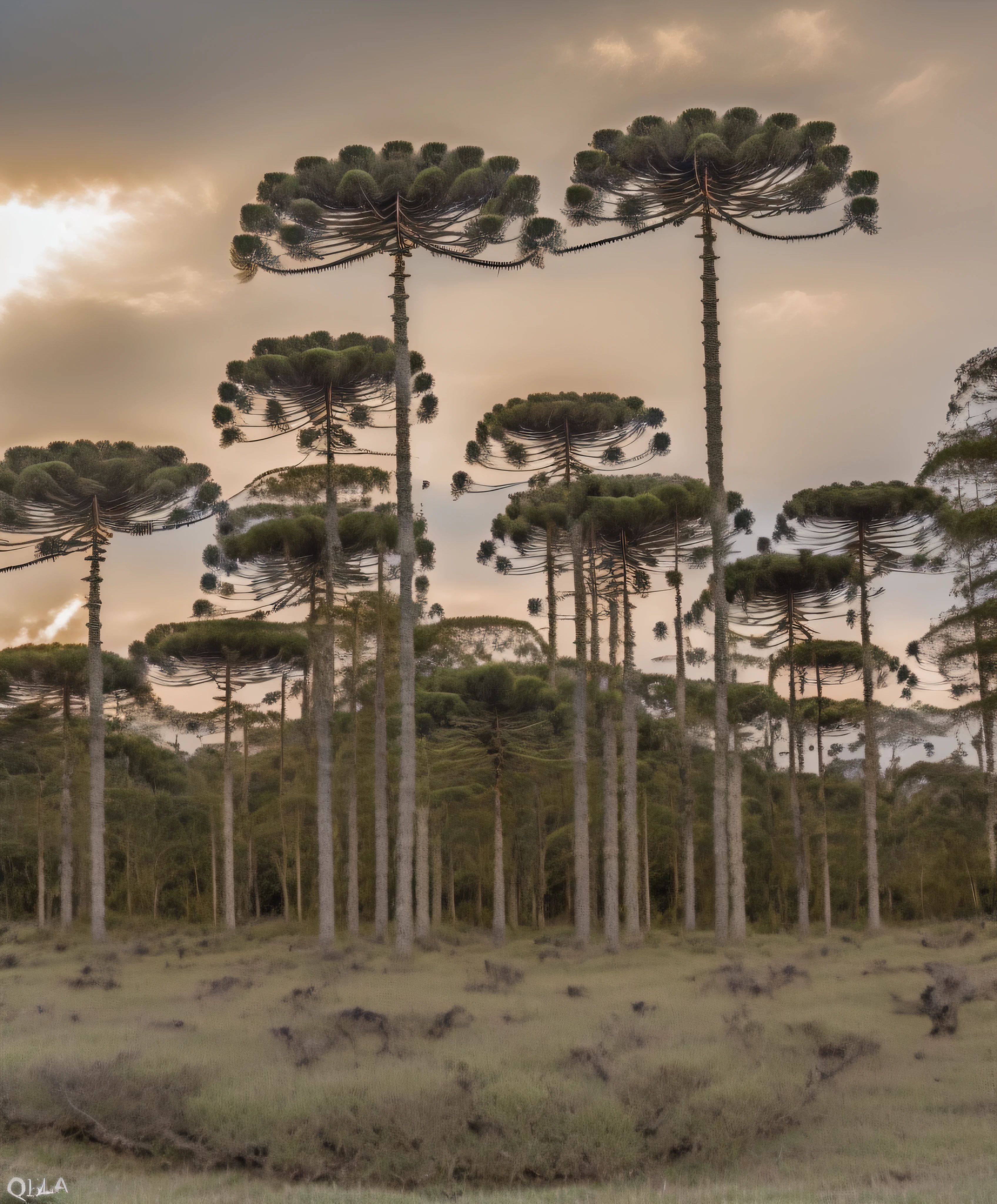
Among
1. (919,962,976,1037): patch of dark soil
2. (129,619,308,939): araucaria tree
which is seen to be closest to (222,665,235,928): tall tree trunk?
(129,619,308,939): araucaria tree

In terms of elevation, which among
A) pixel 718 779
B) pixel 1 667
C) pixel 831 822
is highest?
pixel 1 667

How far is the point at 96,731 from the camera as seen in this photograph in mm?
A: 33312

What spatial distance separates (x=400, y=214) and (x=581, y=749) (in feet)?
47.5

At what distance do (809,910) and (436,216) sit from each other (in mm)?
36778

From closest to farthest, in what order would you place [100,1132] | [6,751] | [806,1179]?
[806,1179]
[100,1132]
[6,751]

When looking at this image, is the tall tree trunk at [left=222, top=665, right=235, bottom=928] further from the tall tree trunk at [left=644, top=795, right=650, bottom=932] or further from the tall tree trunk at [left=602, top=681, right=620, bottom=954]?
the tall tree trunk at [left=644, top=795, right=650, bottom=932]

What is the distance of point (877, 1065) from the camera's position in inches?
555

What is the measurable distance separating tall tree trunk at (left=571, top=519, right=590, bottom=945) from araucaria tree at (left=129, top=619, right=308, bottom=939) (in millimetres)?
12008

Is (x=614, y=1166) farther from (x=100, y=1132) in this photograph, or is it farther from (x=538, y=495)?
(x=538, y=495)

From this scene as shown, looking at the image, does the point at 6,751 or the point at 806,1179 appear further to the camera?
the point at 6,751

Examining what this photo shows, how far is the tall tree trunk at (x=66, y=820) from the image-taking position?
3816cm

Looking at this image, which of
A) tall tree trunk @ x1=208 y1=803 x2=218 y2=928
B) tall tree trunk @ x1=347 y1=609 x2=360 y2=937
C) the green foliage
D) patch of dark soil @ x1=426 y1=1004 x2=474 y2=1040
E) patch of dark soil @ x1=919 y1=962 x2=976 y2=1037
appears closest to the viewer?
patch of dark soil @ x1=426 y1=1004 x2=474 y2=1040

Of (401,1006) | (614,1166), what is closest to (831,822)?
(401,1006)

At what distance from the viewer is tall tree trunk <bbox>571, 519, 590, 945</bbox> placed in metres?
29.3
